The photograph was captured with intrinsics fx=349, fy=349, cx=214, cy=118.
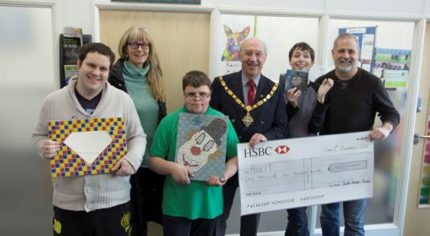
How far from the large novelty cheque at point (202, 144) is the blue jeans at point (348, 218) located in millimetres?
1121

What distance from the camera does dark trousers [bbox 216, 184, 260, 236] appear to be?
7.08ft

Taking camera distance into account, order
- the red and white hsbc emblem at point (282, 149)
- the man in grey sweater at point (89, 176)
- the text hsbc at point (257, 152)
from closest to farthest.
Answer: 1. the man in grey sweater at point (89, 176)
2. the text hsbc at point (257, 152)
3. the red and white hsbc emblem at point (282, 149)

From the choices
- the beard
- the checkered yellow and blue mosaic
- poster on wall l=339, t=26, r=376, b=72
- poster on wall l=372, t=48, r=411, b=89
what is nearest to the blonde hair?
the checkered yellow and blue mosaic

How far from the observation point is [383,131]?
7.53 ft

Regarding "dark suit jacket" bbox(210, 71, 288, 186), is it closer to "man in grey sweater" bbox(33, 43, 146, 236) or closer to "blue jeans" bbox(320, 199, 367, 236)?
"man in grey sweater" bbox(33, 43, 146, 236)

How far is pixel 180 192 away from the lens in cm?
190

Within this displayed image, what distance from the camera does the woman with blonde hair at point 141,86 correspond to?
84.9 inches

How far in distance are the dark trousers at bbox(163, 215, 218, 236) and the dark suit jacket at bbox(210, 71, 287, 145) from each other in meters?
A: 0.54

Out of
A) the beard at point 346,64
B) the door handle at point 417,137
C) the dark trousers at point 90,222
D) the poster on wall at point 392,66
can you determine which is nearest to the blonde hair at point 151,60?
the dark trousers at point 90,222

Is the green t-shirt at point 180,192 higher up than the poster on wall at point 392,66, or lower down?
lower down

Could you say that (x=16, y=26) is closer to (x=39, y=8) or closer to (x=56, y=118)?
(x=39, y=8)

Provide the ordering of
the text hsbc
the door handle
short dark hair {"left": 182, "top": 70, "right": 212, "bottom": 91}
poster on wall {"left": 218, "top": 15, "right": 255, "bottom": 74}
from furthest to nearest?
the door handle → poster on wall {"left": 218, "top": 15, "right": 255, "bottom": 74} → the text hsbc → short dark hair {"left": 182, "top": 70, "right": 212, "bottom": 91}

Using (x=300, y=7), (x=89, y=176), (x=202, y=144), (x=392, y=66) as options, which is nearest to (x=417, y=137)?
(x=392, y=66)

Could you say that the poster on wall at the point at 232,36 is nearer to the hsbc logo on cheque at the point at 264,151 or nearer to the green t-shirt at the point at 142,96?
the green t-shirt at the point at 142,96
